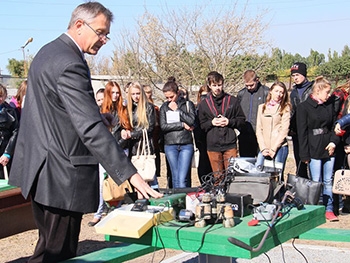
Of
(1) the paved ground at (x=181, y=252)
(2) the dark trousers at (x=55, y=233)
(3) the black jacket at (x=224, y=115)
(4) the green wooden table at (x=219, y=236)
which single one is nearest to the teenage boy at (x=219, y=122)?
(3) the black jacket at (x=224, y=115)

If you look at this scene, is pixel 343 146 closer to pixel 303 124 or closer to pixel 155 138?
pixel 303 124

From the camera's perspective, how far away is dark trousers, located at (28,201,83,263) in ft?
9.78

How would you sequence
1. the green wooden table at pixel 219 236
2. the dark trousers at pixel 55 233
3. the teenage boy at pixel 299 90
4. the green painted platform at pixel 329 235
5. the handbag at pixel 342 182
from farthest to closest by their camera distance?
1. the teenage boy at pixel 299 90
2. the handbag at pixel 342 182
3. the green painted platform at pixel 329 235
4. the dark trousers at pixel 55 233
5. the green wooden table at pixel 219 236

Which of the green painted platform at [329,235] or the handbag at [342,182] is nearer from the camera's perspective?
the green painted platform at [329,235]

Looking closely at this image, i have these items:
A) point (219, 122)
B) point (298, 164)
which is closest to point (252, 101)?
point (219, 122)

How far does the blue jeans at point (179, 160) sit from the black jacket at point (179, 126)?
78 mm

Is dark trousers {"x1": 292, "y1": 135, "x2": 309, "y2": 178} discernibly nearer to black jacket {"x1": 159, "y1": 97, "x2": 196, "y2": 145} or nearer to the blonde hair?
black jacket {"x1": 159, "y1": 97, "x2": 196, "y2": 145}

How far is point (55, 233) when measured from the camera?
9.82 feet

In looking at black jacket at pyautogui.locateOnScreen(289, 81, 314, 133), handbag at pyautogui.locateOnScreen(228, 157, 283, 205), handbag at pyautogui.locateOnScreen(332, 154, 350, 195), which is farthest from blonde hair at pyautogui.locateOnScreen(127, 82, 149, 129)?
handbag at pyautogui.locateOnScreen(228, 157, 283, 205)

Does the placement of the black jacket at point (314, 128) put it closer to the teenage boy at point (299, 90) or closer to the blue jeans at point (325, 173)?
the blue jeans at point (325, 173)

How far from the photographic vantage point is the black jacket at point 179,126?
7680mm

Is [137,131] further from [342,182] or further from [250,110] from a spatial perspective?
[342,182]

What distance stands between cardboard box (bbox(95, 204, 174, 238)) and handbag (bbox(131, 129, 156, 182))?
4088 mm

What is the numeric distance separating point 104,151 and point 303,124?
198 inches
